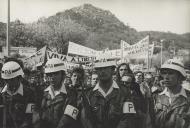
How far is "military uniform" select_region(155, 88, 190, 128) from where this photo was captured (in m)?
2.64

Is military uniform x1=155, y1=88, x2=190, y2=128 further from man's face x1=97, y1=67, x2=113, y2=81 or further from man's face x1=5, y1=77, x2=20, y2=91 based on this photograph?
man's face x1=5, y1=77, x2=20, y2=91

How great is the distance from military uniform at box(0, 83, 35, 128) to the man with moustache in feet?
1.52

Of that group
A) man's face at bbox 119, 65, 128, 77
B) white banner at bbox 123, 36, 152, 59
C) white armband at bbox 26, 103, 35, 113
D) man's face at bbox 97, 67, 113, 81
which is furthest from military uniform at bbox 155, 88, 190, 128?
white banner at bbox 123, 36, 152, 59

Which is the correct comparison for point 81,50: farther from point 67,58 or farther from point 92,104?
point 92,104

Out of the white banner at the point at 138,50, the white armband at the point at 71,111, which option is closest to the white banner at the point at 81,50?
the white banner at the point at 138,50

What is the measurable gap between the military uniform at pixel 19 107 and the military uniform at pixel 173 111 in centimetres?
98

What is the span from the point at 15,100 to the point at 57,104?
0.35m

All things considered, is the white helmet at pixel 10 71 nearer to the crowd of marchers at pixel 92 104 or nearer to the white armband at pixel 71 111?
the crowd of marchers at pixel 92 104

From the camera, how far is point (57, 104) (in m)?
2.90

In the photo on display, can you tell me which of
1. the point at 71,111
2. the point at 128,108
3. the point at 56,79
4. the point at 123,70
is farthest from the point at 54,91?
the point at 123,70

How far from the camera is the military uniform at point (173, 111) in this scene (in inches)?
104

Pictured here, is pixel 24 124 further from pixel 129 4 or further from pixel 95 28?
pixel 95 28

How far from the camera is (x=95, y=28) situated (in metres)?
25.5

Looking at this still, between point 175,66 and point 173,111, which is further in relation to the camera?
point 175,66
